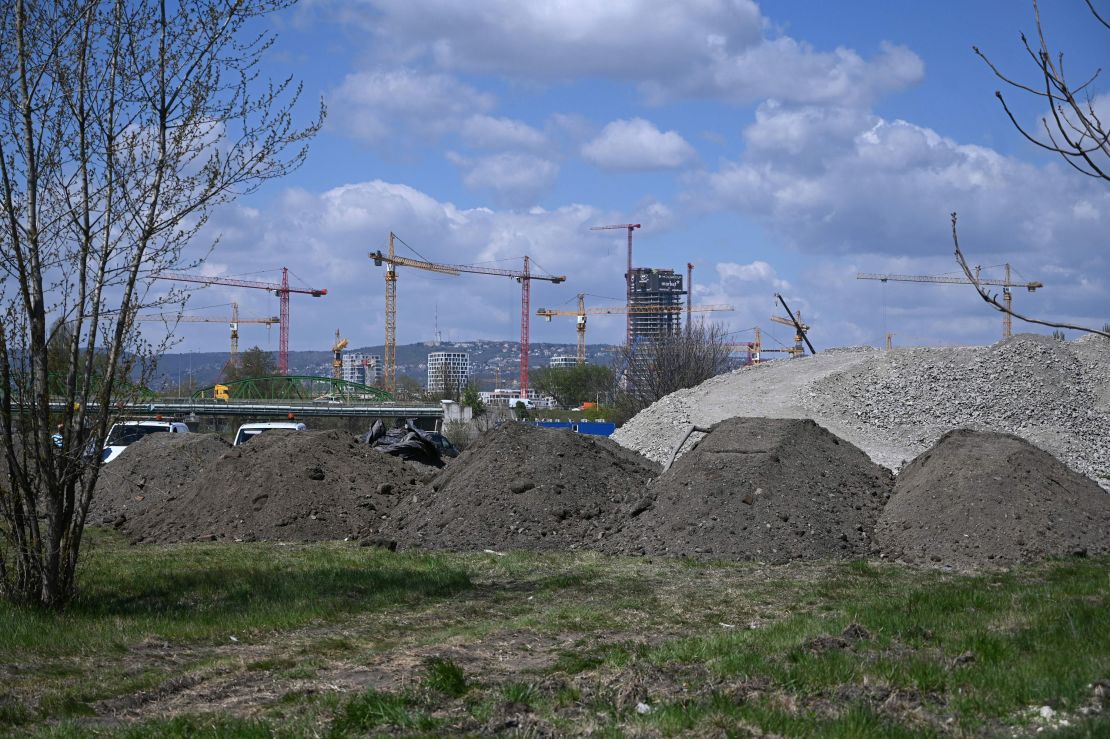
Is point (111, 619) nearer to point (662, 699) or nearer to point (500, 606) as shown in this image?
point (500, 606)

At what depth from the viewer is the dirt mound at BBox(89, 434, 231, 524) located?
66.6 ft

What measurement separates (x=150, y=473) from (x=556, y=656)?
643 inches

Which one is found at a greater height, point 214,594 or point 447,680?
point 447,680

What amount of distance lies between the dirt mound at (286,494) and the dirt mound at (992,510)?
841cm

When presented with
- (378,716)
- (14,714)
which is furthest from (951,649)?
(14,714)

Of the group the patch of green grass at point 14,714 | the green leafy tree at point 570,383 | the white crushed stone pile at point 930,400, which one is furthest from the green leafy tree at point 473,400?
the patch of green grass at point 14,714

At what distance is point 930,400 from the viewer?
3078 cm

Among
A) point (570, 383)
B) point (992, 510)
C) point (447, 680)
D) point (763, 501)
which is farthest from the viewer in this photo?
point (570, 383)

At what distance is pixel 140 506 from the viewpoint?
2011 centimetres

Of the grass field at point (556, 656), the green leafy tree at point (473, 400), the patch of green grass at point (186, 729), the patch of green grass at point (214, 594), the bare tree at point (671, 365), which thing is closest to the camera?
the patch of green grass at point (186, 729)

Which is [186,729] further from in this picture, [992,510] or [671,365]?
[671,365]

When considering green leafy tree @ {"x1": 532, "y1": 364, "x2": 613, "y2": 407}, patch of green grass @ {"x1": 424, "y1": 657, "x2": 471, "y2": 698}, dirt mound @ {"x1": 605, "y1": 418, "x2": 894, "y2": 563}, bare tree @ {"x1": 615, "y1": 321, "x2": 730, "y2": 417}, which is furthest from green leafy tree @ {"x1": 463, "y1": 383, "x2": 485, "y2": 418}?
patch of green grass @ {"x1": 424, "y1": 657, "x2": 471, "y2": 698}

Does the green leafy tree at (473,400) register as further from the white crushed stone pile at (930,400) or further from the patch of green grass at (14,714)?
the patch of green grass at (14,714)

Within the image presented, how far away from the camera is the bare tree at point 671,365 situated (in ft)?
181
